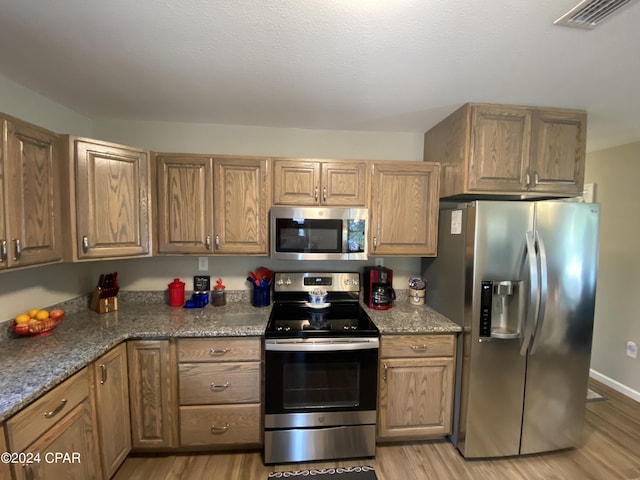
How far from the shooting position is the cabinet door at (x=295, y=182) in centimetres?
208

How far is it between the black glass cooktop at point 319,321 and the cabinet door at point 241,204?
568 mm

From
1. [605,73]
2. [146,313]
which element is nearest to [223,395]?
[146,313]

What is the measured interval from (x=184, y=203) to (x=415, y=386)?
214 cm

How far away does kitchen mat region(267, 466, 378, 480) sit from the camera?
1729 millimetres

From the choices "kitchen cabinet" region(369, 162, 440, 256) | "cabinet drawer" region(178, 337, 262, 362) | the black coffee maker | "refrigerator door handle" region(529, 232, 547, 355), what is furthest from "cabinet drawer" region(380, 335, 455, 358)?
"cabinet drawer" region(178, 337, 262, 362)

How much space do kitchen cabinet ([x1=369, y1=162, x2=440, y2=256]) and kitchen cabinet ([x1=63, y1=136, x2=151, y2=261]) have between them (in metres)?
1.69

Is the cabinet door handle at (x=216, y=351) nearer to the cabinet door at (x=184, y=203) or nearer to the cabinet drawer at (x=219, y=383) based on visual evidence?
the cabinet drawer at (x=219, y=383)

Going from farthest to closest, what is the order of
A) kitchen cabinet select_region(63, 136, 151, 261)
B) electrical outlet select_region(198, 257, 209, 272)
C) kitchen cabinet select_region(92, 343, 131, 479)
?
electrical outlet select_region(198, 257, 209, 272), kitchen cabinet select_region(63, 136, 151, 261), kitchen cabinet select_region(92, 343, 131, 479)

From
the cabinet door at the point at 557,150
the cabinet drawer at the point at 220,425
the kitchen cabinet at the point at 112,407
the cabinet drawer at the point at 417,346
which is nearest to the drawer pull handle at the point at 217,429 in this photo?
the cabinet drawer at the point at 220,425

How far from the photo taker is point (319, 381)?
1819 mm

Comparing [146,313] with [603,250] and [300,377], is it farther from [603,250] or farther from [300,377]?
[603,250]

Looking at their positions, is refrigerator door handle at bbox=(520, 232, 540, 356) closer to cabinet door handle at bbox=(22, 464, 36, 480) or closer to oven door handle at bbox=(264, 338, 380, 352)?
oven door handle at bbox=(264, 338, 380, 352)

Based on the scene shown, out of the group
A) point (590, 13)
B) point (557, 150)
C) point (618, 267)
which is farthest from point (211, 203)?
point (618, 267)

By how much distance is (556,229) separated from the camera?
5.75ft
